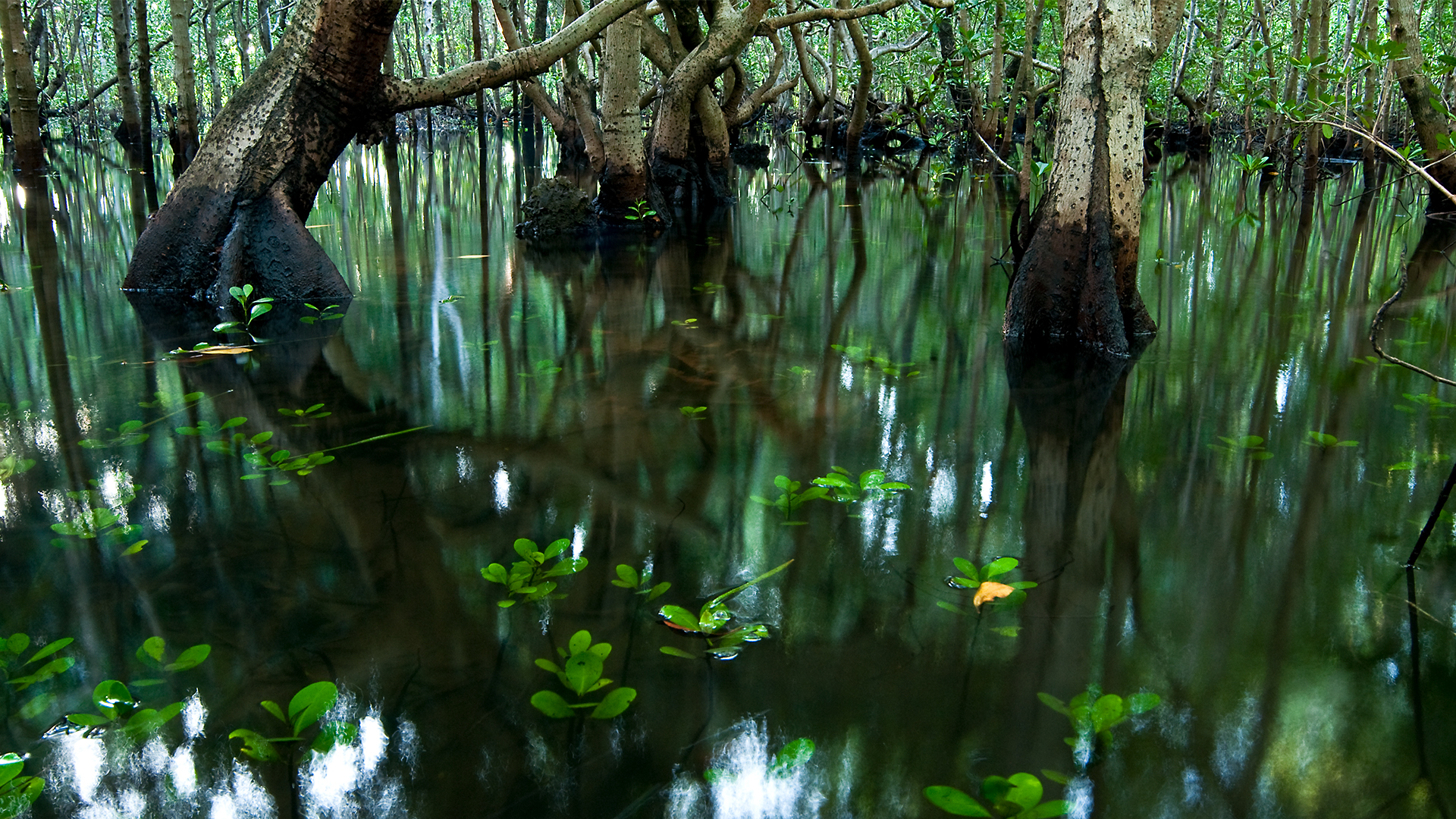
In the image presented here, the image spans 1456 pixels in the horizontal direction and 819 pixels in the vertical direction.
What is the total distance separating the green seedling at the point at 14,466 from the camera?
3127 millimetres

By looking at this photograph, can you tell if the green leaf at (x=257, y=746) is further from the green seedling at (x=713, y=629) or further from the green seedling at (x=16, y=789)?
the green seedling at (x=713, y=629)

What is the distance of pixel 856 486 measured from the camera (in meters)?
3.09

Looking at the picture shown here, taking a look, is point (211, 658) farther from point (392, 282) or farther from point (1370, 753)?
point (392, 282)

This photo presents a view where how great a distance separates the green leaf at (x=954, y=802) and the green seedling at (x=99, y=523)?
215 centimetres

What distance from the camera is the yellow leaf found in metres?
2.39

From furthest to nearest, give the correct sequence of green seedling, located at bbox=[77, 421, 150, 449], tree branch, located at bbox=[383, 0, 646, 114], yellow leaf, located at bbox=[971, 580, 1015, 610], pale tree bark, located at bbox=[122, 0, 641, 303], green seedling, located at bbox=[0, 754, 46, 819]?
tree branch, located at bbox=[383, 0, 646, 114], pale tree bark, located at bbox=[122, 0, 641, 303], green seedling, located at bbox=[77, 421, 150, 449], yellow leaf, located at bbox=[971, 580, 1015, 610], green seedling, located at bbox=[0, 754, 46, 819]

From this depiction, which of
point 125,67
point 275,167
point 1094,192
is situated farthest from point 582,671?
point 125,67

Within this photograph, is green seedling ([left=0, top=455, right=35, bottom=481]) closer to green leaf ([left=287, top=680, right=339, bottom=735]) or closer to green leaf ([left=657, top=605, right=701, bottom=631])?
green leaf ([left=287, top=680, right=339, bottom=735])

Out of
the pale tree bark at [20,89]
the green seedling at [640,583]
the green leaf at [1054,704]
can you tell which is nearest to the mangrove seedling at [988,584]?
the green leaf at [1054,704]

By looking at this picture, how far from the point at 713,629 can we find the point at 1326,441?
2.57m

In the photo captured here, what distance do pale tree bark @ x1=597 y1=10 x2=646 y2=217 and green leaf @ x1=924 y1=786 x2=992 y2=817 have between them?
8.37 m

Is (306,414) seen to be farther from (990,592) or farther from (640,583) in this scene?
(990,592)

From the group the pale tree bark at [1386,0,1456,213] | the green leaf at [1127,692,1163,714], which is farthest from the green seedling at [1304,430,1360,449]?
the pale tree bark at [1386,0,1456,213]

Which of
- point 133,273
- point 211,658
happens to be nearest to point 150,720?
point 211,658
